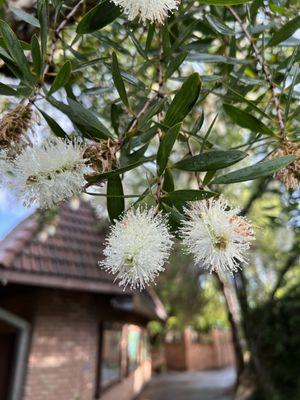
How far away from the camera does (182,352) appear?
21266mm

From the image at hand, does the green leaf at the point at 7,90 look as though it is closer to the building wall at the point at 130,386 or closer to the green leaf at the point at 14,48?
the green leaf at the point at 14,48

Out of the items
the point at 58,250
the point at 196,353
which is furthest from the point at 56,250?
the point at 196,353

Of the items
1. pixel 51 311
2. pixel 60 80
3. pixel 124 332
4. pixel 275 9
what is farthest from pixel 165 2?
pixel 124 332

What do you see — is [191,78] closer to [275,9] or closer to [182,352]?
[275,9]

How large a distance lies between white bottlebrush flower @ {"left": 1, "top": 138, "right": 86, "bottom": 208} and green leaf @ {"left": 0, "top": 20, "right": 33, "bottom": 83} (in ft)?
0.85

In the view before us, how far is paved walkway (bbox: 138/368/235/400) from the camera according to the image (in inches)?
492

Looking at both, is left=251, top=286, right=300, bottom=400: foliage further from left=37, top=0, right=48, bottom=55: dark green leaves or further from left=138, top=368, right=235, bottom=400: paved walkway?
left=37, top=0, right=48, bottom=55: dark green leaves

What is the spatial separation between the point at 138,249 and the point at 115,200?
0.26 m

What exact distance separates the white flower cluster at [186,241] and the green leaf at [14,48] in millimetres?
533

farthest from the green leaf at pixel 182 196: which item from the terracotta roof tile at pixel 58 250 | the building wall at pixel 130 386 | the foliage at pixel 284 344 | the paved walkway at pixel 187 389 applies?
the paved walkway at pixel 187 389

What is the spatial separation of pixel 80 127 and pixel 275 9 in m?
0.87

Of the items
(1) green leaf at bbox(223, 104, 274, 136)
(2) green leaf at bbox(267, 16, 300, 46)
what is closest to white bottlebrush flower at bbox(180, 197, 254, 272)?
(1) green leaf at bbox(223, 104, 274, 136)

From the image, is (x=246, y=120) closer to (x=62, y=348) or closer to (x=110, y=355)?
(x=62, y=348)

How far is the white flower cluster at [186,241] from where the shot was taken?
3.45 ft
